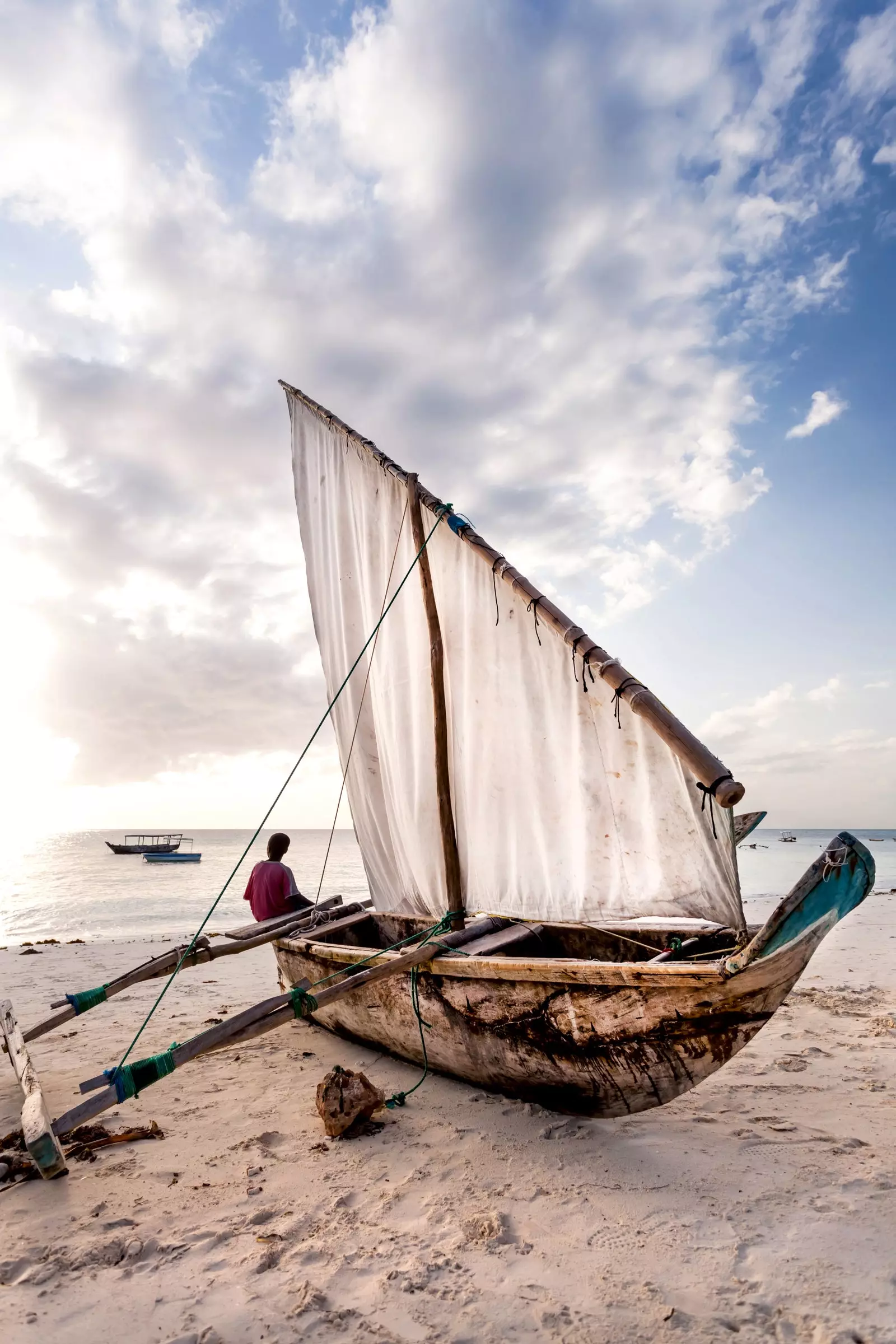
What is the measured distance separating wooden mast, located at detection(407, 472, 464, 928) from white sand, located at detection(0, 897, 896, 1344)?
1.55 meters

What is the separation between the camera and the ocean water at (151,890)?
68.7ft

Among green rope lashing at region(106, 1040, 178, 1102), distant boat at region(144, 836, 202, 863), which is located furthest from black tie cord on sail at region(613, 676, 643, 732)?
distant boat at region(144, 836, 202, 863)

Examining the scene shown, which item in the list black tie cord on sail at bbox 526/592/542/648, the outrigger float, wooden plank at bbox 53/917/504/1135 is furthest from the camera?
black tie cord on sail at bbox 526/592/542/648

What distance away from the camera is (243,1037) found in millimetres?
4344

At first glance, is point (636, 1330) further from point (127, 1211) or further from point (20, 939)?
point (20, 939)

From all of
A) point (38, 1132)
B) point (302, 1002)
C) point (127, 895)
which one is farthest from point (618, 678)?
point (127, 895)

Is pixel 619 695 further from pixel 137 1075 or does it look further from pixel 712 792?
pixel 137 1075

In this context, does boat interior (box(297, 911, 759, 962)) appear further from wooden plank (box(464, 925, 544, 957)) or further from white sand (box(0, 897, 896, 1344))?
white sand (box(0, 897, 896, 1344))

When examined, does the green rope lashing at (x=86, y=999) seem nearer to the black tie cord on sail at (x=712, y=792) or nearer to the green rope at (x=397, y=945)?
the green rope at (x=397, y=945)

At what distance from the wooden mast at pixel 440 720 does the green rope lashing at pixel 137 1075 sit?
107 inches

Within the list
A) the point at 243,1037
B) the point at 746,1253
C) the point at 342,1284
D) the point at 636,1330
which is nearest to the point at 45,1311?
the point at 342,1284

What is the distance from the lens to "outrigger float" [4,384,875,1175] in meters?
3.75

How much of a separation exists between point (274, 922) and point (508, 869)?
3.21 metres

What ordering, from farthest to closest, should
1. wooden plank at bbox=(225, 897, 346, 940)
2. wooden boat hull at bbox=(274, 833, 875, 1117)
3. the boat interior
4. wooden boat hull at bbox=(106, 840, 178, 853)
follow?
wooden boat hull at bbox=(106, 840, 178, 853), wooden plank at bbox=(225, 897, 346, 940), the boat interior, wooden boat hull at bbox=(274, 833, 875, 1117)
